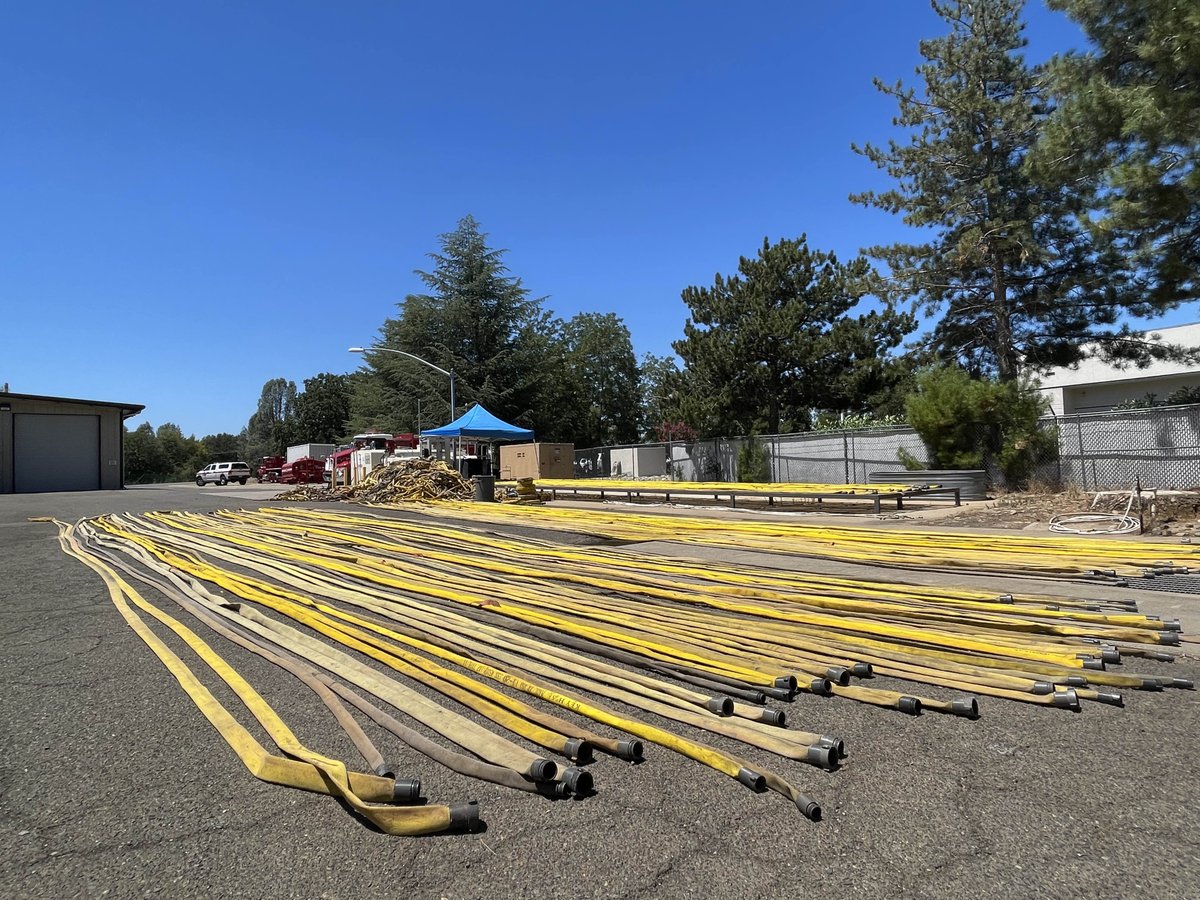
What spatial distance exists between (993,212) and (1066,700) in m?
24.9

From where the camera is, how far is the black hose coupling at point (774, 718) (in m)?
3.42

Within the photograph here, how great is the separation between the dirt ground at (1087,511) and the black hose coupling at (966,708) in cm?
888

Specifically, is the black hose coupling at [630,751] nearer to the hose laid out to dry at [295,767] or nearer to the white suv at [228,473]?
the hose laid out to dry at [295,767]

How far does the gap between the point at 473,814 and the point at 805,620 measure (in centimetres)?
348

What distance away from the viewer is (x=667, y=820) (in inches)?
107

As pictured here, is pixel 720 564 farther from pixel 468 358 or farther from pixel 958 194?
pixel 468 358

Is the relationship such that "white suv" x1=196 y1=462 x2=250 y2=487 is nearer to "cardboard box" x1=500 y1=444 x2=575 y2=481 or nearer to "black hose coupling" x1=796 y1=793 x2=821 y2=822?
"cardboard box" x1=500 y1=444 x2=575 y2=481

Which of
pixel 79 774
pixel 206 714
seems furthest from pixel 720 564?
pixel 79 774

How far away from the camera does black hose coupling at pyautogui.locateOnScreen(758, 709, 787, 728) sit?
3.42 meters

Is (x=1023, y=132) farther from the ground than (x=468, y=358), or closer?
farther from the ground

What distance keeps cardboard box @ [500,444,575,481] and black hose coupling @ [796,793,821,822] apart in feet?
86.1

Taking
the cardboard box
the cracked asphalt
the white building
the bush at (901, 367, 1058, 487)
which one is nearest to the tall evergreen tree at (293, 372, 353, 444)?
the cardboard box

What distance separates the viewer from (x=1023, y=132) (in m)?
23.2

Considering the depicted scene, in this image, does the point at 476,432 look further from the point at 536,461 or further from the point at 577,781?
the point at 577,781
